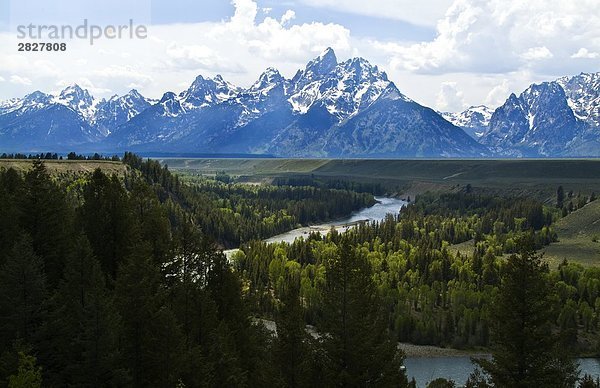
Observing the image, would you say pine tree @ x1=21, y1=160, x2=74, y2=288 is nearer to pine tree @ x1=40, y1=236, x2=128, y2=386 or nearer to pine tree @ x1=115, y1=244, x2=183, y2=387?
pine tree @ x1=40, y1=236, x2=128, y2=386

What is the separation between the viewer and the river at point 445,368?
320ft

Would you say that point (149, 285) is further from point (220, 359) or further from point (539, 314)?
point (539, 314)

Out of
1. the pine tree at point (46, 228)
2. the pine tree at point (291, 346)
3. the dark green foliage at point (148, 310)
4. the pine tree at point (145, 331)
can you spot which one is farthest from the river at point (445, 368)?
the pine tree at point (145, 331)

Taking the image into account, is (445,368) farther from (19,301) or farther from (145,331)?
(19,301)

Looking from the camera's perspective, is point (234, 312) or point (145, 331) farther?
point (234, 312)

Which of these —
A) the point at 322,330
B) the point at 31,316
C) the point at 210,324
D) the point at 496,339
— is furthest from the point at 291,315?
the point at 31,316

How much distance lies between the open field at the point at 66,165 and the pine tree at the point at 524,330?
156 metres

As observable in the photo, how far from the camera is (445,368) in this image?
340ft

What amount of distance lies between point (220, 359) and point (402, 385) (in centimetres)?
1220

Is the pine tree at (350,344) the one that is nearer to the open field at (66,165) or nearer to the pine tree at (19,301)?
the pine tree at (19,301)

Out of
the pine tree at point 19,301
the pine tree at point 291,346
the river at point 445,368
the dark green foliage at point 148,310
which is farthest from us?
the river at point 445,368

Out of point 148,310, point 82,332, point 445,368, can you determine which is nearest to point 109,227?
point 148,310

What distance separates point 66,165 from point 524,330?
17115cm

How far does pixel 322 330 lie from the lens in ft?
128
